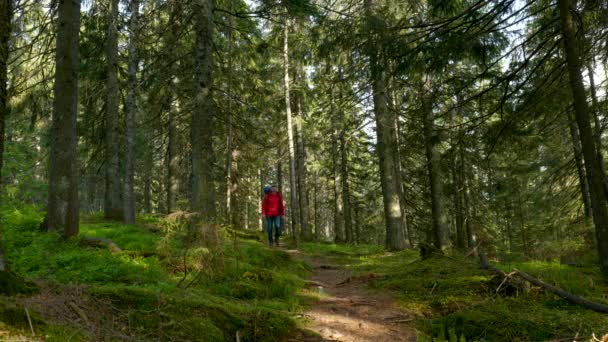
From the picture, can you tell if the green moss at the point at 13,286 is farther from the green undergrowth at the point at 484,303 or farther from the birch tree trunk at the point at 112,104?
the birch tree trunk at the point at 112,104

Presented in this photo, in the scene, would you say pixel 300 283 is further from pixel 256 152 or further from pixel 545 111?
pixel 256 152

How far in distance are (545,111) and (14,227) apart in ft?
39.5

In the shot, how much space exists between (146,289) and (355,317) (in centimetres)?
267

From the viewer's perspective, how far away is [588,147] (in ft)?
20.1

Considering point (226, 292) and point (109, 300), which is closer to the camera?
point (109, 300)

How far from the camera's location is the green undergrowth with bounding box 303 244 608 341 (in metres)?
4.09

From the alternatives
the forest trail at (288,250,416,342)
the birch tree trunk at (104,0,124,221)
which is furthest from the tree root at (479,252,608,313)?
the birch tree trunk at (104,0,124,221)

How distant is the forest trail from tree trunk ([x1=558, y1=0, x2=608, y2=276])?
3250 mm

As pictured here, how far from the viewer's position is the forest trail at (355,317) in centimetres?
458

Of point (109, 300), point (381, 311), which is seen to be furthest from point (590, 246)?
point (109, 300)

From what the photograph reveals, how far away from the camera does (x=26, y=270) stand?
6.69m

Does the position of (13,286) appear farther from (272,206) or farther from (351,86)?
(351,86)

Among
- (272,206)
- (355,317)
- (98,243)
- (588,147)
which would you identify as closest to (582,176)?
(588,147)

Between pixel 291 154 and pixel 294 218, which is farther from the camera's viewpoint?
pixel 291 154
